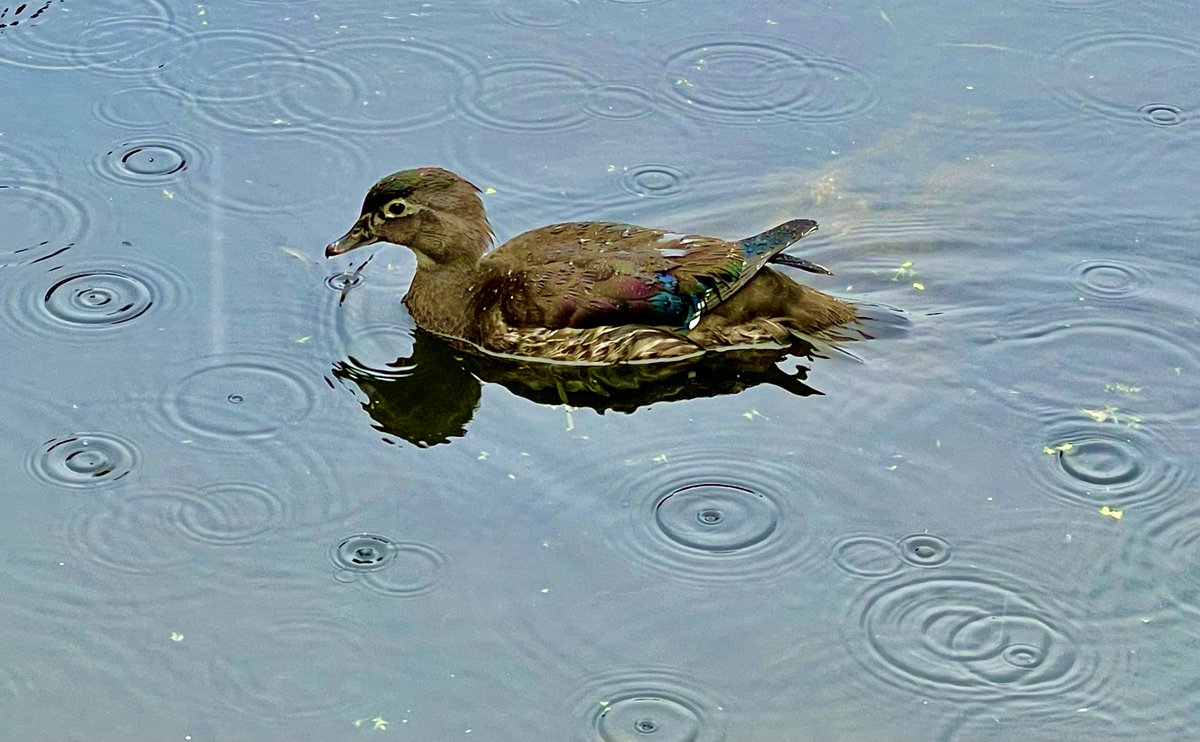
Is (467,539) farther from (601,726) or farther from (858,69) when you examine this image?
(858,69)

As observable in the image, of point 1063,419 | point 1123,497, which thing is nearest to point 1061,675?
point 1123,497

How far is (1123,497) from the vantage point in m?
7.00

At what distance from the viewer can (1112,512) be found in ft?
22.7

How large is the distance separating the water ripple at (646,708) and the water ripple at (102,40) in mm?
5141

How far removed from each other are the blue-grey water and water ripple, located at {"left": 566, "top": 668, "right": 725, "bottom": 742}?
0.5 inches

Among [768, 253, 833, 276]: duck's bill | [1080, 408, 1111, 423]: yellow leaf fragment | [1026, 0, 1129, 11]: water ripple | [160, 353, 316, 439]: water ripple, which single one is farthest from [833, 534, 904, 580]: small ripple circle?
[1026, 0, 1129, 11]: water ripple

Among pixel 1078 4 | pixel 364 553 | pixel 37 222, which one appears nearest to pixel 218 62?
pixel 37 222

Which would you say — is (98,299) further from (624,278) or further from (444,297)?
(624,278)

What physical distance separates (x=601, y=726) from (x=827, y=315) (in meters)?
2.71

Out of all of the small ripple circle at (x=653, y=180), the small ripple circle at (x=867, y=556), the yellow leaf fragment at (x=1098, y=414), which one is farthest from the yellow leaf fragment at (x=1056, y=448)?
the small ripple circle at (x=653, y=180)

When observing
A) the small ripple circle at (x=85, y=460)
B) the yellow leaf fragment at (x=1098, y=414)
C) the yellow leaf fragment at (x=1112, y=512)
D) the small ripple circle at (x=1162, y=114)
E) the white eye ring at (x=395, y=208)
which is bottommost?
the small ripple circle at (x=85, y=460)

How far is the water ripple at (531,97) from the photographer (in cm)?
934

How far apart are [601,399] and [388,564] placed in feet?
5.00

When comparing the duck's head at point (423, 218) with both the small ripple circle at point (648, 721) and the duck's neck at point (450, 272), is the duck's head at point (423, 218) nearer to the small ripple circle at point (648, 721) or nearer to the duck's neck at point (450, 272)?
the duck's neck at point (450, 272)
